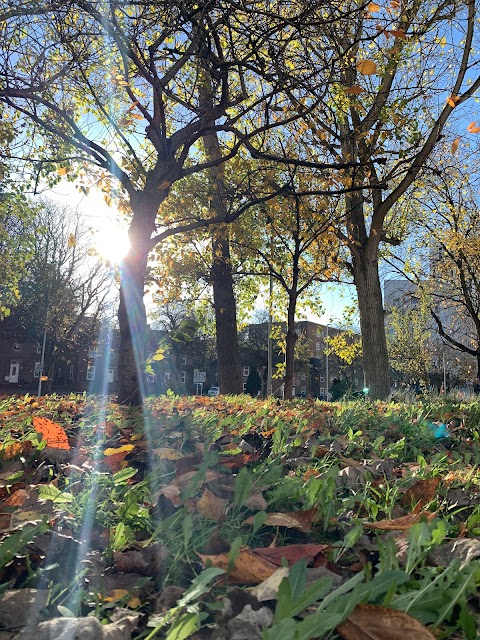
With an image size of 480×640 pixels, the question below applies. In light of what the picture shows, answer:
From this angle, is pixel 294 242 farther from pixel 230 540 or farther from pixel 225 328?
pixel 230 540

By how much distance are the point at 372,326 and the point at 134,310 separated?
719 centimetres

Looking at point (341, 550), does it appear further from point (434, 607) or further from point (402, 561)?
point (434, 607)

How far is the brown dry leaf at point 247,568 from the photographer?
1.17 meters

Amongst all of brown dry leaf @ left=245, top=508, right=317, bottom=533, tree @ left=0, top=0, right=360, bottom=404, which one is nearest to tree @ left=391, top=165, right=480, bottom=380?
tree @ left=0, top=0, right=360, bottom=404

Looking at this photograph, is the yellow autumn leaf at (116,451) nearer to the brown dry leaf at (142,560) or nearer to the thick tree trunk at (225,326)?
the brown dry leaf at (142,560)

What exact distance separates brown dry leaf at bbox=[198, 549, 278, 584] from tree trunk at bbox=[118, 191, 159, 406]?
3676mm

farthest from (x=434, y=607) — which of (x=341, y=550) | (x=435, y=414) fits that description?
(x=435, y=414)

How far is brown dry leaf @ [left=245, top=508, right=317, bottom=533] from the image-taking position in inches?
59.2

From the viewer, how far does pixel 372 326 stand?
10.9 metres

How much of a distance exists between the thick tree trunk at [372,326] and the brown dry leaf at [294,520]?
9.35m

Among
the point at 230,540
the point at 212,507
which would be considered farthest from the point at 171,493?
the point at 230,540

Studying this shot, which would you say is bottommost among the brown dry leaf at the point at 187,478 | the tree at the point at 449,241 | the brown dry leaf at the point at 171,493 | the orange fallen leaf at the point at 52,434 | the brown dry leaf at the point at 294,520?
the brown dry leaf at the point at 294,520

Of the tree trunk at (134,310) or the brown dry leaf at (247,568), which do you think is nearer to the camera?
the brown dry leaf at (247,568)

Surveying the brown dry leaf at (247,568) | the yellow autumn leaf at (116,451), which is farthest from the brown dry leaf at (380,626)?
the yellow autumn leaf at (116,451)
